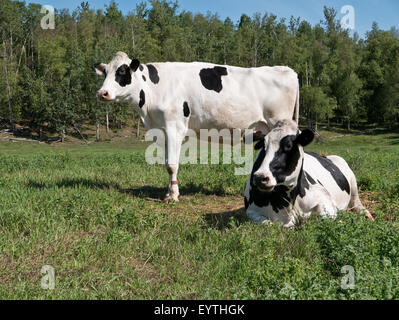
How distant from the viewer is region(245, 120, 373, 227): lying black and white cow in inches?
222

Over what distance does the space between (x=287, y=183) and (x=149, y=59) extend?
226ft

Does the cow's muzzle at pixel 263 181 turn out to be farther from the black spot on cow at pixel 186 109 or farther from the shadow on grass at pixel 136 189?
the shadow on grass at pixel 136 189

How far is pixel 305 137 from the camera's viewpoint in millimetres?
5738

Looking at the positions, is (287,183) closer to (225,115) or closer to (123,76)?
(225,115)

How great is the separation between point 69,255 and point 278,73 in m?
6.24

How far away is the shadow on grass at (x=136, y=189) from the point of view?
9.45m

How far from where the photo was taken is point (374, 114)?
256ft

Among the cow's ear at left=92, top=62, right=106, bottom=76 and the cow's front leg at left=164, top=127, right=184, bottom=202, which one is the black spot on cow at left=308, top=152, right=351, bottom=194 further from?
the cow's ear at left=92, top=62, right=106, bottom=76

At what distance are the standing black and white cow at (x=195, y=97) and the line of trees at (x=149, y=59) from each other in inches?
2017

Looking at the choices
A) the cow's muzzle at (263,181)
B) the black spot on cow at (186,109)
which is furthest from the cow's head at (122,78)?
the cow's muzzle at (263,181)

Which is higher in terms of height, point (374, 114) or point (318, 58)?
point (318, 58)
